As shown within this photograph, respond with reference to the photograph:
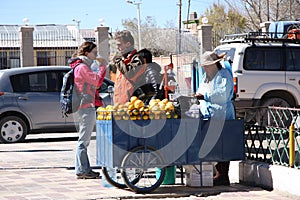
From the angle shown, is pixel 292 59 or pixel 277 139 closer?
pixel 277 139

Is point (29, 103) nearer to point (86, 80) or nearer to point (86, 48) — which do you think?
point (86, 48)

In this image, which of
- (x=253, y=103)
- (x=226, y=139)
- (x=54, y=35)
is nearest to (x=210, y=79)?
(x=226, y=139)

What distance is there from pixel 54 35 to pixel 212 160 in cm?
3122

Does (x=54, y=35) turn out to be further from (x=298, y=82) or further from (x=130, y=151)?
(x=130, y=151)

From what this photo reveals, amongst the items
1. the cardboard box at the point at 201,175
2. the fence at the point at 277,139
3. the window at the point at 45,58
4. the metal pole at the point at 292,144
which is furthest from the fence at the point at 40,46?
the metal pole at the point at 292,144

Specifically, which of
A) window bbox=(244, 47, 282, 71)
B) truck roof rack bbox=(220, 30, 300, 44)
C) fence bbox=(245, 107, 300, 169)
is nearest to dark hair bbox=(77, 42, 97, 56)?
fence bbox=(245, 107, 300, 169)

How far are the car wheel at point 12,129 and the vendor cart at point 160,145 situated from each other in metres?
7.29

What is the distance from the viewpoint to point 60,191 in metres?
9.02

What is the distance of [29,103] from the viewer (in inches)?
630

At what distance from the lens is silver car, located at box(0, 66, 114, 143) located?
52.4 feet

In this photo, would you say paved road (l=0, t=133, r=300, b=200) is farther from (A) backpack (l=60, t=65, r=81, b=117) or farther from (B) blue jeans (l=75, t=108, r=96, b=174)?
(A) backpack (l=60, t=65, r=81, b=117)

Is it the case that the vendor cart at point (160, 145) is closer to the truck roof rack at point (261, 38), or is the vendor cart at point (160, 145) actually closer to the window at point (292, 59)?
the truck roof rack at point (261, 38)

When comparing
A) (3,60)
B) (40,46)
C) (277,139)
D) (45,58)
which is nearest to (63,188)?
(277,139)

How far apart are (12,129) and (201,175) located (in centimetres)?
791
